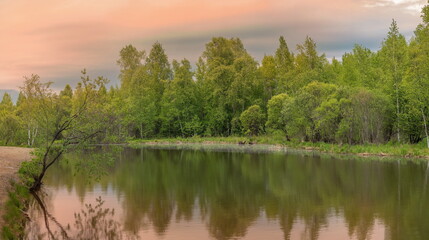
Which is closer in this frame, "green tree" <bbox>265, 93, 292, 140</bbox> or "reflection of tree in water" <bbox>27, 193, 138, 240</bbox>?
"reflection of tree in water" <bbox>27, 193, 138, 240</bbox>

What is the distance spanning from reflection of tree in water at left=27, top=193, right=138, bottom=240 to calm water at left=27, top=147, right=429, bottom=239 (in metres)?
0.17

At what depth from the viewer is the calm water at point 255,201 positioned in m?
18.3

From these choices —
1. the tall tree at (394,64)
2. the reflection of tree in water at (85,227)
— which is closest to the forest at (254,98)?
the tall tree at (394,64)

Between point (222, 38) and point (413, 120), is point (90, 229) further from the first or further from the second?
point (222, 38)

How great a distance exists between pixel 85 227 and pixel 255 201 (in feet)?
34.4

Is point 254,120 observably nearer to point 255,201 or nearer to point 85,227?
point 255,201

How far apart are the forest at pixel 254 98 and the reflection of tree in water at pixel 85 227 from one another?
538 cm

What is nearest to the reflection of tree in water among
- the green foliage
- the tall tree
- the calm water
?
the calm water

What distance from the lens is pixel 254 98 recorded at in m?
103

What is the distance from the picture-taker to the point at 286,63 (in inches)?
3755

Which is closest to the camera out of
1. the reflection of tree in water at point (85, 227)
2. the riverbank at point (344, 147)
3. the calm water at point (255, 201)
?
the reflection of tree in water at point (85, 227)

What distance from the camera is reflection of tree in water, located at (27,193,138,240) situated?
17.1 m

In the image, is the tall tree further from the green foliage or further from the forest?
the green foliage

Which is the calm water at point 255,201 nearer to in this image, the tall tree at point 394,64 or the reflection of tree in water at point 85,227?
the reflection of tree in water at point 85,227
